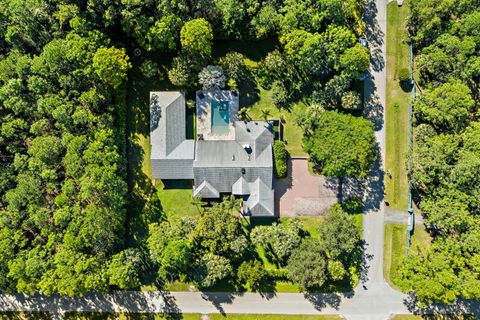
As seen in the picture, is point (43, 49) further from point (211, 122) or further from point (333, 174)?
point (333, 174)

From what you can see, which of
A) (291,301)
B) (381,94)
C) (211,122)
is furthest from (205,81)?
(291,301)

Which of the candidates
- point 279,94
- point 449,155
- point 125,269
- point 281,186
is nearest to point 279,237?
point 281,186

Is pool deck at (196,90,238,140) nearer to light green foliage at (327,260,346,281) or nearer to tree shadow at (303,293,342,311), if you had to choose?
light green foliage at (327,260,346,281)

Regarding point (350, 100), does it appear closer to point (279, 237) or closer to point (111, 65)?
point (279, 237)

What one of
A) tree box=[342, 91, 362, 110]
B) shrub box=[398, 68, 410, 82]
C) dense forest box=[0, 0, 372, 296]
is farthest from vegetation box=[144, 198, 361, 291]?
shrub box=[398, 68, 410, 82]

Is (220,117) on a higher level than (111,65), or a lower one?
lower

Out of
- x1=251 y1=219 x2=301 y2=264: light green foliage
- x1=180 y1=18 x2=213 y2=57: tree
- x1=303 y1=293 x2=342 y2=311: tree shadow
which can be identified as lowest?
x1=303 y1=293 x2=342 y2=311: tree shadow
